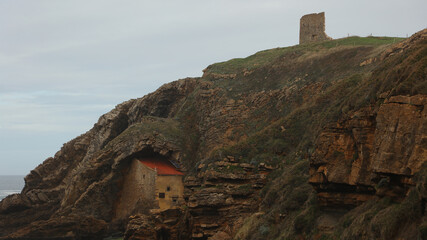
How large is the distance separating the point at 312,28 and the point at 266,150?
3106cm

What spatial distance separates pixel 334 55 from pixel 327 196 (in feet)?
107

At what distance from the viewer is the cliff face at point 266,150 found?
15758 mm

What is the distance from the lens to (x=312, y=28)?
63406 mm

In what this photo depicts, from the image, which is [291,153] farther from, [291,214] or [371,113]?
[371,113]

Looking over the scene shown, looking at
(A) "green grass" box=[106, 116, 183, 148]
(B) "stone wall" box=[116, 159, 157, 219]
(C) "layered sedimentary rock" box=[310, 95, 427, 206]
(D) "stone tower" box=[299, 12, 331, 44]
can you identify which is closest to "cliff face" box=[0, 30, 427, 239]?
(C) "layered sedimentary rock" box=[310, 95, 427, 206]

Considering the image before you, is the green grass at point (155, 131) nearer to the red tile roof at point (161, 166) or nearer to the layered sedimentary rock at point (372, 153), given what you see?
the red tile roof at point (161, 166)

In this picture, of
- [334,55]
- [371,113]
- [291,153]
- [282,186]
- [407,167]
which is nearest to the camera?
[407,167]

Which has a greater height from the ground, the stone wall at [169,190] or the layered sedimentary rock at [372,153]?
the layered sedimentary rock at [372,153]

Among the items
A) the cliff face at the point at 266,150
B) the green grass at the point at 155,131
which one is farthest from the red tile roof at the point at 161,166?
the green grass at the point at 155,131

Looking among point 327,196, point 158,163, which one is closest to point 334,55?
point 158,163

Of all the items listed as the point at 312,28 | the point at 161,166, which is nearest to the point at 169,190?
the point at 161,166

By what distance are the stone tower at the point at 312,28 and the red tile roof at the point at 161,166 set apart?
23.5 metres

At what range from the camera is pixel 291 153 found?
35.3m

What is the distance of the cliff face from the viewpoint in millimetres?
15758
